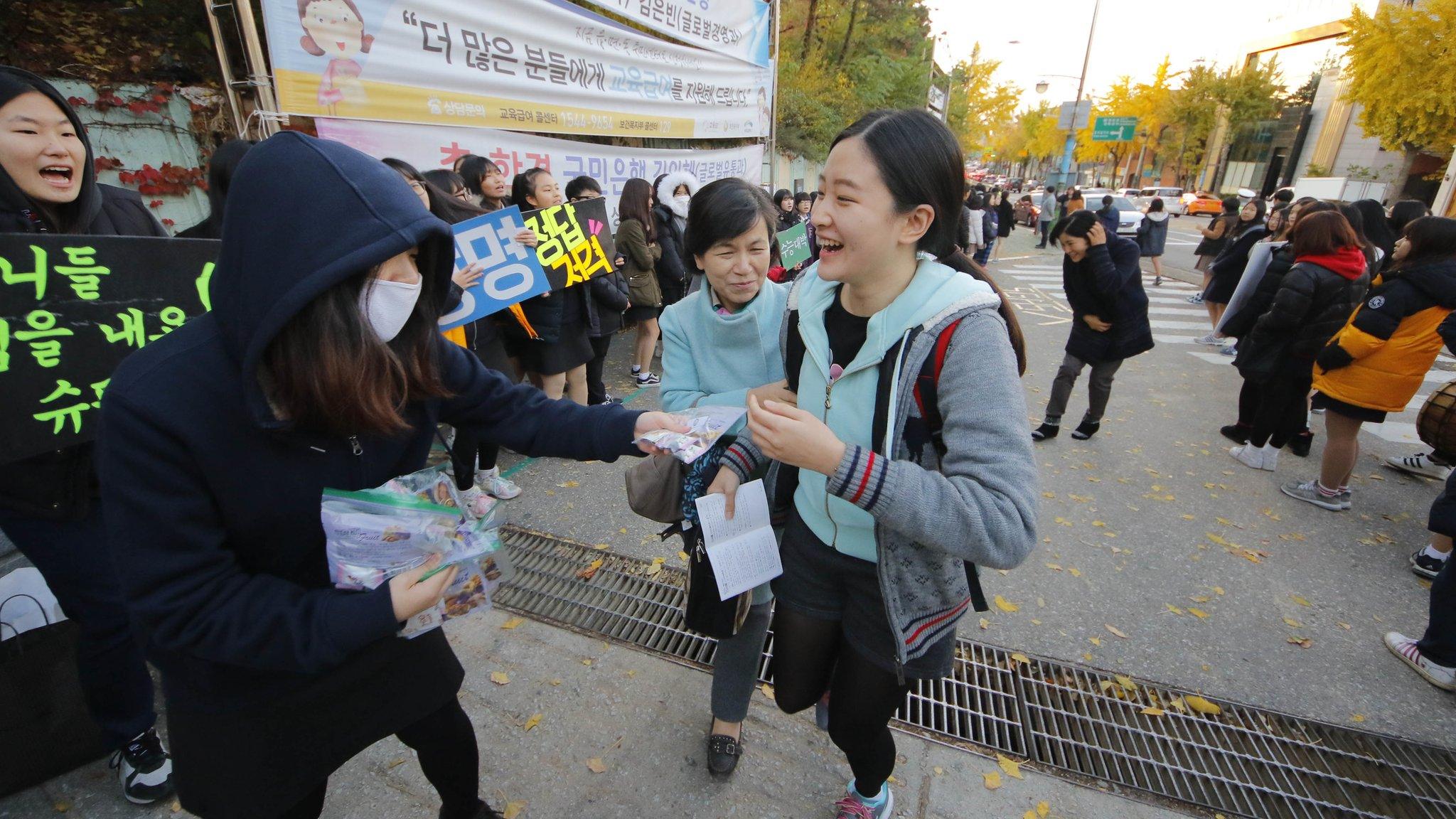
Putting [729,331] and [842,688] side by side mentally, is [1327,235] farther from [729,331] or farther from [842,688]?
[842,688]

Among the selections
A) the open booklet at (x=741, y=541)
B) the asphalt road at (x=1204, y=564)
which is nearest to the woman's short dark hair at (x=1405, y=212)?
the asphalt road at (x=1204, y=564)

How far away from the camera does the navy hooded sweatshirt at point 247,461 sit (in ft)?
3.34

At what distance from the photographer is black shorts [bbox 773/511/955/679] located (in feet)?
5.53

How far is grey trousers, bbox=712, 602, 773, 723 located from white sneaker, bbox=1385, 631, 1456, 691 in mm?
3107

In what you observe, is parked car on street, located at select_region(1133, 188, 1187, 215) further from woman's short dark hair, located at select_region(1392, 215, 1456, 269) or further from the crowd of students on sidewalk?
the crowd of students on sidewalk

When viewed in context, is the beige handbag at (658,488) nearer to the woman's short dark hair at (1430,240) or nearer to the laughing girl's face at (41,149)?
the laughing girl's face at (41,149)

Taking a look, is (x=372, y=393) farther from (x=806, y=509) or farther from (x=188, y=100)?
(x=188, y=100)

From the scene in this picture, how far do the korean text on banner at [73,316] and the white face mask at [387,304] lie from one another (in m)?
1.14

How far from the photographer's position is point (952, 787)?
224cm

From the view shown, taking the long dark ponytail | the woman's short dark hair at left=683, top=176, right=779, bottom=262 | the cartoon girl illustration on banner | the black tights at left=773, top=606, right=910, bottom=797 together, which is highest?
the cartoon girl illustration on banner

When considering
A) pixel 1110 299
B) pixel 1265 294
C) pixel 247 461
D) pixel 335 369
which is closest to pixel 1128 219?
pixel 1265 294

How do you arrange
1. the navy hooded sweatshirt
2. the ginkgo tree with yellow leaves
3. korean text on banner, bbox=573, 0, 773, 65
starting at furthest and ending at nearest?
1. the ginkgo tree with yellow leaves
2. korean text on banner, bbox=573, 0, 773, 65
3. the navy hooded sweatshirt

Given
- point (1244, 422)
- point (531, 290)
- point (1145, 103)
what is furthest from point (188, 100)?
point (1145, 103)

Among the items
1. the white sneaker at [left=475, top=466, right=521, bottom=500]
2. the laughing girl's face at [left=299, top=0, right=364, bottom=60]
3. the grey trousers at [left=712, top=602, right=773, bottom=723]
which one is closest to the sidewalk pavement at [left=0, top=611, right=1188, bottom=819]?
the grey trousers at [left=712, top=602, right=773, bottom=723]
